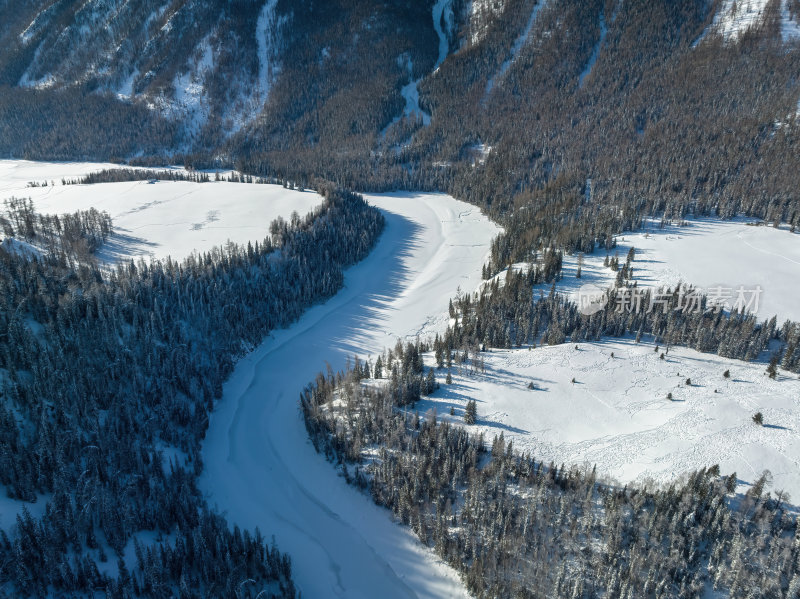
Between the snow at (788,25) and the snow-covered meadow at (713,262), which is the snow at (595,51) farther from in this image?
the snow-covered meadow at (713,262)

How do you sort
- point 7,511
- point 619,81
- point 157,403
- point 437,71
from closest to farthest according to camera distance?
point 7,511
point 157,403
point 619,81
point 437,71

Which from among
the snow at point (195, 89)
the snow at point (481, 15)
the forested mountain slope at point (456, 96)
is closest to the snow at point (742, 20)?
the forested mountain slope at point (456, 96)

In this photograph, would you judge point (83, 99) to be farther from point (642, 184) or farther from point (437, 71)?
point (642, 184)

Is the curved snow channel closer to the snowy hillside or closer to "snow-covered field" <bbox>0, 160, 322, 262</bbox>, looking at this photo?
"snow-covered field" <bbox>0, 160, 322, 262</bbox>

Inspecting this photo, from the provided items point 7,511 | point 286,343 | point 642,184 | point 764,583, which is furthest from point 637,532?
point 642,184

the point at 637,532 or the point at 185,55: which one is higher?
the point at 185,55

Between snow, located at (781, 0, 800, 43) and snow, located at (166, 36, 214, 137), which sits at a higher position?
snow, located at (781, 0, 800, 43)

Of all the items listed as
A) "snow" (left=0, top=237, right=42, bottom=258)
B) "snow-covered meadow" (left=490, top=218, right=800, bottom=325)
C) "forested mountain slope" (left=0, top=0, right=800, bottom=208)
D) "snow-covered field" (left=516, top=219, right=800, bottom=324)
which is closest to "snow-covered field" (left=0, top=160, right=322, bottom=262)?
"snow" (left=0, top=237, right=42, bottom=258)
